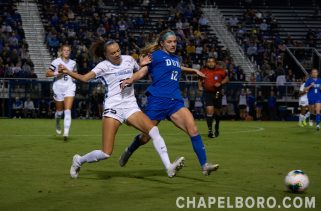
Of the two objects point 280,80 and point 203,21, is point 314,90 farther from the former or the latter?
point 203,21

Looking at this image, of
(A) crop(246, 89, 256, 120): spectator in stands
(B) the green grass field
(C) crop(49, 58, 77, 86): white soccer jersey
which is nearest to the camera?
(B) the green grass field

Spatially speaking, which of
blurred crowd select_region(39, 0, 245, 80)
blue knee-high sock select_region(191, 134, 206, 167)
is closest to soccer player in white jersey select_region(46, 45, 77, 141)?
blue knee-high sock select_region(191, 134, 206, 167)

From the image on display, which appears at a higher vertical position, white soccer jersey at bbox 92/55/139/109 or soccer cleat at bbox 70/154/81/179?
white soccer jersey at bbox 92/55/139/109

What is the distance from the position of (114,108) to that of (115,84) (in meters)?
0.43

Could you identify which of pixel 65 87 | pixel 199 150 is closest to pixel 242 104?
pixel 65 87

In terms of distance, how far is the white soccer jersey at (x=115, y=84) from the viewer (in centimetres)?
1165

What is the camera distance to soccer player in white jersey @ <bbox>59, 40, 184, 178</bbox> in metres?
11.4

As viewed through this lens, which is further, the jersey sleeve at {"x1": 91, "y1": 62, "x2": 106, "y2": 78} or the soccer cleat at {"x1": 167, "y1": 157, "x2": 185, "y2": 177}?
the jersey sleeve at {"x1": 91, "y1": 62, "x2": 106, "y2": 78}

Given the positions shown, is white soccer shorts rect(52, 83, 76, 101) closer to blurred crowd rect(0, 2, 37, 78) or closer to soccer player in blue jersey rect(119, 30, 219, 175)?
soccer player in blue jersey rect(119, 30, 219, 175)

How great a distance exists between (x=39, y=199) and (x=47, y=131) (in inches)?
588

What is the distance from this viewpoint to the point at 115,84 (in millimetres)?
11773

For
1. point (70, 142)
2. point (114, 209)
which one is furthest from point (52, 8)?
point (114, 209)

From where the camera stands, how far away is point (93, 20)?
4216 cm

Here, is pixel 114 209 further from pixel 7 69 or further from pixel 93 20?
pixel 93 20
